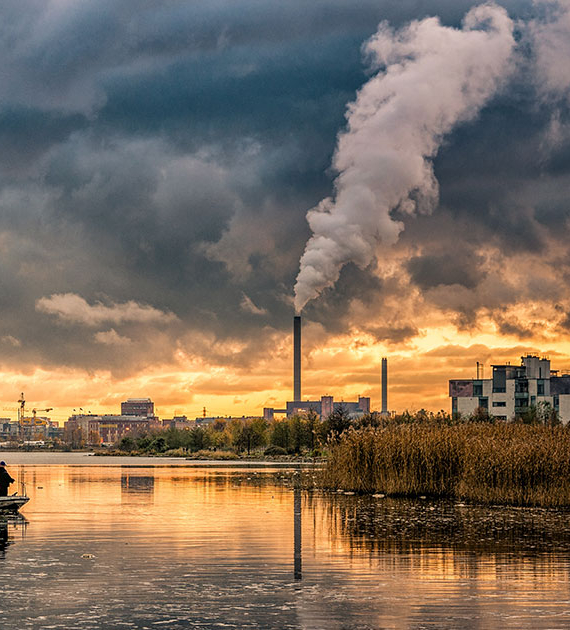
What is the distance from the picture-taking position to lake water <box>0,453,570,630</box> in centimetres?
1798

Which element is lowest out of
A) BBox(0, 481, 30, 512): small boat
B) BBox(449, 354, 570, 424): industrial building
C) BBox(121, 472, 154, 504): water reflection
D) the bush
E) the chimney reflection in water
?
the bush

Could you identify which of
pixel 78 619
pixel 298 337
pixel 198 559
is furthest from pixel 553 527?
pixel 298 337

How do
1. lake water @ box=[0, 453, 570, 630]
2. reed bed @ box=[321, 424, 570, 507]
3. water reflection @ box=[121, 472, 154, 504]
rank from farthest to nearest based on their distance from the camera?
water reflection @ box=[121, 472, 154, 504] → reed bed @ box=[321, 424, 570, 507] → lake water @ box=[0, 453, 570, 630]

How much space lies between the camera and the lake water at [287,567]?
17984 millimetres

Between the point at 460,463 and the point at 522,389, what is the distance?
144471 mm

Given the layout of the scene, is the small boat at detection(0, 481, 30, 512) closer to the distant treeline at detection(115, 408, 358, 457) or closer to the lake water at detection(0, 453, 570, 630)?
the lake water at detection(0, 453, 570, 630)

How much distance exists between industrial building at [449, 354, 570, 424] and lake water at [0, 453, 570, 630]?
474 feet

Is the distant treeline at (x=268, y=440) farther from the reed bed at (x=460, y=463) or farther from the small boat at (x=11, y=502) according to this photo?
the small boat at (x=11, y=502)

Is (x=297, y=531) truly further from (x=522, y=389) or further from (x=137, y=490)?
(x=522, y=389)

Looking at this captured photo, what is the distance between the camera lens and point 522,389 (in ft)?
607

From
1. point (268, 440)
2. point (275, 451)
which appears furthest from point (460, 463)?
point (268, 440)

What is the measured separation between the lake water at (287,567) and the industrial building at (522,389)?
145 metres

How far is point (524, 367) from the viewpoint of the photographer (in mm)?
186625

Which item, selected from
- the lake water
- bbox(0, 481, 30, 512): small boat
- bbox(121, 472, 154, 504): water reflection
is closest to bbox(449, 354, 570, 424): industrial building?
bbox(121, 472, 154, 504): water reflection
